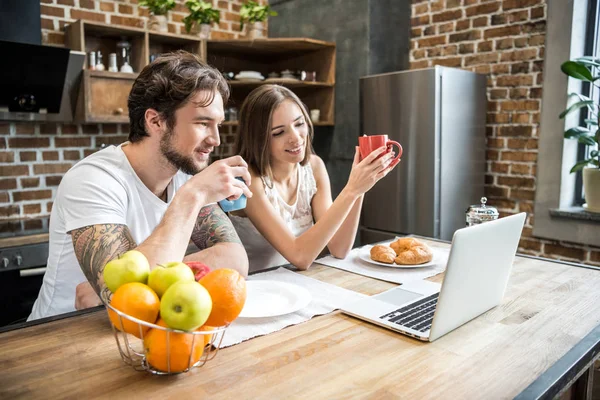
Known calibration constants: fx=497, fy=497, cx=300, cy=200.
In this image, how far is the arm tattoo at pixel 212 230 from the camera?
5.30 ft

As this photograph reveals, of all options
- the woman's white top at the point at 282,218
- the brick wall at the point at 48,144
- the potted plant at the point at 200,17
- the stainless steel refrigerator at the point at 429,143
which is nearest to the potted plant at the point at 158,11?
the potted plant at the point at 200,17

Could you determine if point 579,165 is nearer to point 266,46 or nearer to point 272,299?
point 266,46

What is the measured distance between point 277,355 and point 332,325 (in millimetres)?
195

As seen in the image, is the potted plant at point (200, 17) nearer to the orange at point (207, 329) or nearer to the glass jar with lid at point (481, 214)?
the glass jar with lid at point (481, 214)

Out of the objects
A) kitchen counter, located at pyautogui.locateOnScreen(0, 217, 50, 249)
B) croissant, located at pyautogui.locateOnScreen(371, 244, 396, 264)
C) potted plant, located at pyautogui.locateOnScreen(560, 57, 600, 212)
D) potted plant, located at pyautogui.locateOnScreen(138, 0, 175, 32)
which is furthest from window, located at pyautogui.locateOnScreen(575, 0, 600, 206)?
kitchen counter, located at pyautogui.locateOnScreen(0, 217, 50, 249)

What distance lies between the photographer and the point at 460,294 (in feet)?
3.49

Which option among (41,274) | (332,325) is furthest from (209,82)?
(41,274)

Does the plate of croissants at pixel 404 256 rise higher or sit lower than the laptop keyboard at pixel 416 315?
higher

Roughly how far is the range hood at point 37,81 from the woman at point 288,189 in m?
1.26

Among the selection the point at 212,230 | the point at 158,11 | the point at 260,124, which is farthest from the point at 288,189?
the point at 158,11

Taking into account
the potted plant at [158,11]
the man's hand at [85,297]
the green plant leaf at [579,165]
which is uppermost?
the potted plant at [158,11]

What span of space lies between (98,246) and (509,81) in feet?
9.32

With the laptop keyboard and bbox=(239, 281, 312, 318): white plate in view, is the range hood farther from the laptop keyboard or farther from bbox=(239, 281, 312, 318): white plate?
the laptop keyboard

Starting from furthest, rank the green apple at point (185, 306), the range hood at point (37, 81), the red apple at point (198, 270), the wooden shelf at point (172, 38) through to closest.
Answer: the wooden shelf at point (172, 38) < the range hood at point (37, 81) < the red apple at point (198, 270) < the green apple at point (185, 306)
